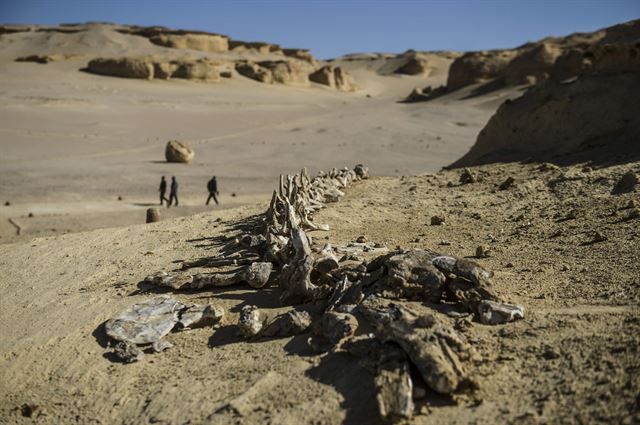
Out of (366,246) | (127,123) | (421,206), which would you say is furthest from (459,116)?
(366,246)

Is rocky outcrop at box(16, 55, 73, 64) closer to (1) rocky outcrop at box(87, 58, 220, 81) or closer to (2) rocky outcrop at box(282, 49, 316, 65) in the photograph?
(1) rocky outcrop at box(87, 58, 220, 81)

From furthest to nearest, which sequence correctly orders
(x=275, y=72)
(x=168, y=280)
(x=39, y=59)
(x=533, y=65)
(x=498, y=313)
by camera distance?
1. (x=275, y=72)
2. (x=39, y=59)
3. (x=533, y=65)
4. (x=168, y=280)
5. (x=498, y=313)

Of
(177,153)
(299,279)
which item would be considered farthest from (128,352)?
(177,153)

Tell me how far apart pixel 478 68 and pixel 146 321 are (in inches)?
1905

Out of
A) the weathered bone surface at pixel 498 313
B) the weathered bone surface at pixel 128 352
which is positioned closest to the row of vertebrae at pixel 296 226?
the weathered bone surface at pixel 128 352

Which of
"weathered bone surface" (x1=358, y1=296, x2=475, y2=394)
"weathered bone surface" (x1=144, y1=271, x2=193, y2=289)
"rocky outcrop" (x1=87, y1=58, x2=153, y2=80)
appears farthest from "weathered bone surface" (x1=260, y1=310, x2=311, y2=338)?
"rocky outcrop" (x1=87, y1=58, x2=153, y2=80)

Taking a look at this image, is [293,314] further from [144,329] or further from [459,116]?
[459,116]

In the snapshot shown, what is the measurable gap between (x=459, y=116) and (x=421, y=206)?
99.0ft

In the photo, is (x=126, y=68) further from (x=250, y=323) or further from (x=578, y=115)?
(x=250, y=323)

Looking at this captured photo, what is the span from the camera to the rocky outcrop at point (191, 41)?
6212 centimetres

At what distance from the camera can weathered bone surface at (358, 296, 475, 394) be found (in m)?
3.70

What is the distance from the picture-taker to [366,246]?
258 inches

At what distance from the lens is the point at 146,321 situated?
17.4 feet

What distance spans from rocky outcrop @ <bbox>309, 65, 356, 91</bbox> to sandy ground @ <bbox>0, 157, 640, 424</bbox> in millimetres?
52224
